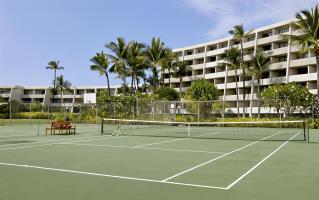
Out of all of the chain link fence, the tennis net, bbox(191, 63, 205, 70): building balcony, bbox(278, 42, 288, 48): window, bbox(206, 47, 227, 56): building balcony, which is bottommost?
the tennis net

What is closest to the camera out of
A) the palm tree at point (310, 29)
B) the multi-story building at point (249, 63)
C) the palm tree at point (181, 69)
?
the palm tree at point (310, 29)

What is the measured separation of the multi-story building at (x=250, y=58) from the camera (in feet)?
186

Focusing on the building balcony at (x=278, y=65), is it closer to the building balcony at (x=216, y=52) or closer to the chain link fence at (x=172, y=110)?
the building balcony at (x=216, y=52)

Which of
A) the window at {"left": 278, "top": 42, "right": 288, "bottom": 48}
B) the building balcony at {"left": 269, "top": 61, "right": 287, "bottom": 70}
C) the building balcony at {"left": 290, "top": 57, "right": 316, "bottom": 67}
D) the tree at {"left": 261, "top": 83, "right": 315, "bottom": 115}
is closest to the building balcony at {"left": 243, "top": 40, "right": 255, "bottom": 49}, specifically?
the window at {"left": 278, "top": 42, "right": 288, "bottom": 48}

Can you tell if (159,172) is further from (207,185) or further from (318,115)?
(318,115)

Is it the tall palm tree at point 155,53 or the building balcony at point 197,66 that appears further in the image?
the building balcony at point 197,66

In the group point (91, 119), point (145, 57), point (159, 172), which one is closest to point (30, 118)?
point (91, 119)

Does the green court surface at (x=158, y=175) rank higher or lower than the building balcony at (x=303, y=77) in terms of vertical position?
lower

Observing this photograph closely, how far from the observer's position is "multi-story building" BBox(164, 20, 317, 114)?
56.6 m

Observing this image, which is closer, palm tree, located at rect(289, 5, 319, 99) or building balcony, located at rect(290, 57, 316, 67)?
palm tree, located at rect(289, 5, 319, 99)

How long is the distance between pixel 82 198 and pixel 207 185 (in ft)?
8.57

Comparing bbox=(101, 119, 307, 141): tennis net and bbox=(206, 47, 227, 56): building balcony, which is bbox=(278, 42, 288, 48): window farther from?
bbox=(101, 119, 307, 141): tennis net

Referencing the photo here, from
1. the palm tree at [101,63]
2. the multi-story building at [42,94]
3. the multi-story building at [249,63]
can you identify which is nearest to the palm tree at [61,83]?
the multi-story building at [42,94]

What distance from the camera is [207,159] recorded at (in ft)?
39.4
